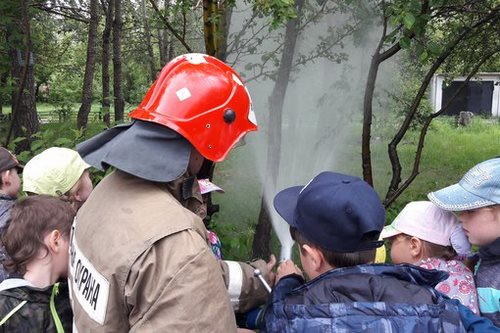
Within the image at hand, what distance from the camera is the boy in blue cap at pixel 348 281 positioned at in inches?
57.2

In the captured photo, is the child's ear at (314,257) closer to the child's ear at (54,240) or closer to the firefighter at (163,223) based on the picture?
the firefighter at (163,223)

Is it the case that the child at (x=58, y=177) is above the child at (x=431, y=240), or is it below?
above

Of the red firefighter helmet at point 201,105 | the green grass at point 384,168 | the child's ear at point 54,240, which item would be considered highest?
the red firefighter helmet at point 201,105

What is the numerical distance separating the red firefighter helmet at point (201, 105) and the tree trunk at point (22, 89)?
15.0 feet

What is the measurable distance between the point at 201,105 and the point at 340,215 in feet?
2.12

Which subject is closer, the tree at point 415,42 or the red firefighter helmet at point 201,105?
the red firefighter helmet at point 201,105

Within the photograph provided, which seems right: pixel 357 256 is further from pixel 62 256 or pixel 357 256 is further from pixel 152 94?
pixel 62 256

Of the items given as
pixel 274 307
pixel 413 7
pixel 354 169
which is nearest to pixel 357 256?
pixel 274 307

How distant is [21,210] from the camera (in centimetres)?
211

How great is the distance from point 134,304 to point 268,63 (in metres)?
4.24

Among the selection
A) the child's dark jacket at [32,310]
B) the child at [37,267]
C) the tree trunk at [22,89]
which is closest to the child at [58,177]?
the child at [37,267]

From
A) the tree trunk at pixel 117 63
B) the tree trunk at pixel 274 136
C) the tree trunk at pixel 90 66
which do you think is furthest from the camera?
the tree trunk at pixel 117 63

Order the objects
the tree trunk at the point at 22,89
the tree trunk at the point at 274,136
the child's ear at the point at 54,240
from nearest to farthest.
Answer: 1. the child's ear at the point at 54,240
2. the tree trunk at the point at 274,136
3. the tree trunk at the point at 22,89

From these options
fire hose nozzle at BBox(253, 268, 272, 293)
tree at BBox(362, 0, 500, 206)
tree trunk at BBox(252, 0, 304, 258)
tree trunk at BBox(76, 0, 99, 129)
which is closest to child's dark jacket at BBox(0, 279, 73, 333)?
fire hose nozzle at BBox(253, 268, 272, 293)
